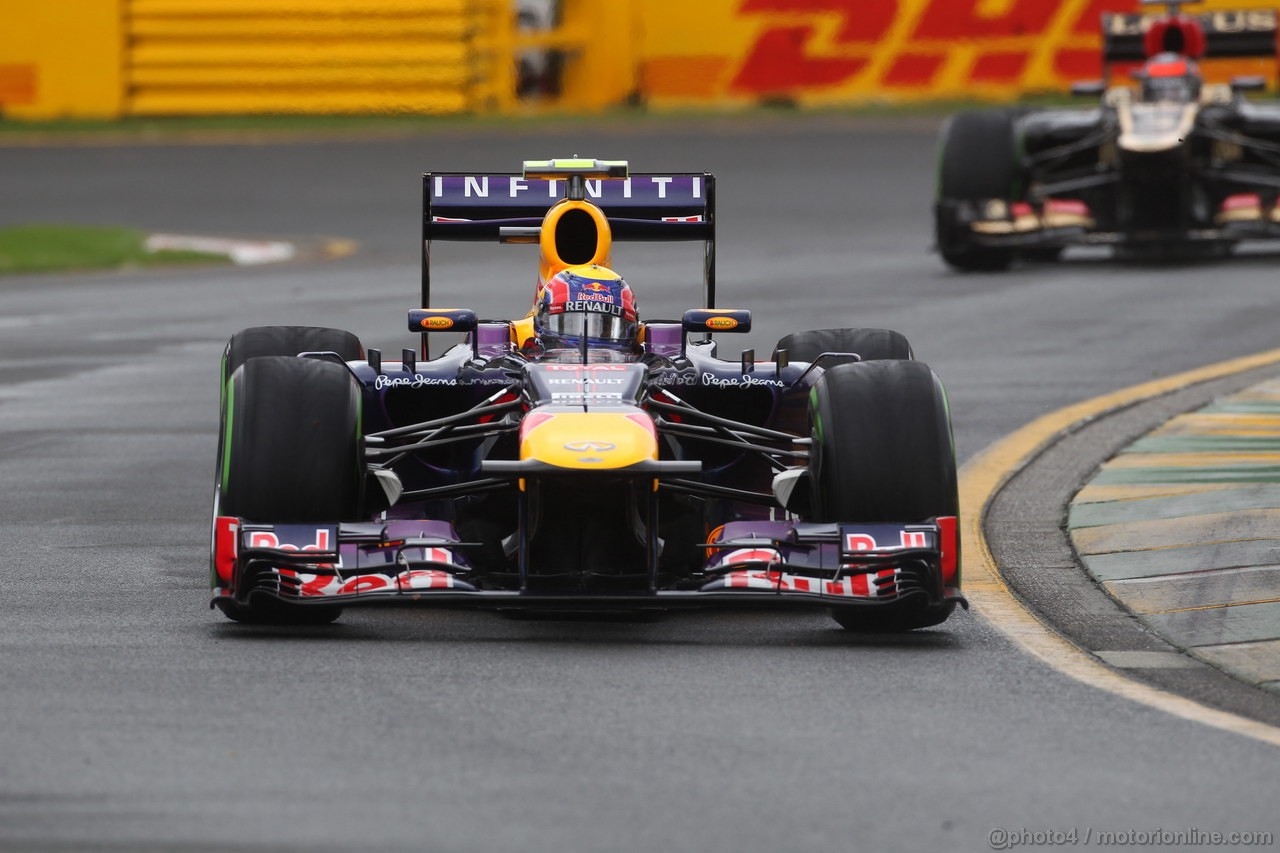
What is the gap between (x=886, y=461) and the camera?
26.0ft

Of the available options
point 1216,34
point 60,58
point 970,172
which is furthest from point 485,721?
point 60,58

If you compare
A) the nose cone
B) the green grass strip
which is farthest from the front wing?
the green grass strip

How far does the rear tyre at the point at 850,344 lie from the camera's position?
961 centimetres

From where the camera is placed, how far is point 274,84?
37000 mm

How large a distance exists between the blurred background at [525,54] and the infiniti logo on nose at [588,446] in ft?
93.3

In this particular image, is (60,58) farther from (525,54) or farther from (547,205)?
(547,205)

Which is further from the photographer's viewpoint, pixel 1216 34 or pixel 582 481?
pixel 1216 34

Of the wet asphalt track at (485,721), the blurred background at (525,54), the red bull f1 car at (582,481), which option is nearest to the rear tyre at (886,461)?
the red bull f1 car at (582,481)

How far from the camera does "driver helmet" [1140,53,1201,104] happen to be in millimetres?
22109

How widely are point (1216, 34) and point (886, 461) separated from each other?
16583 mm

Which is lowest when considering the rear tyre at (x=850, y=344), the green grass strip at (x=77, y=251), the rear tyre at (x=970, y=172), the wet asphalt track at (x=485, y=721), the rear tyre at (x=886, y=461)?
the wet asphalt track at (x=485, y=721)

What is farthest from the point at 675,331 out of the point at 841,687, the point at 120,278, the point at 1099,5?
the point at 1099,5

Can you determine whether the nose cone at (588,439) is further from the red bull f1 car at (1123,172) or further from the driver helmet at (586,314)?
the red bull f1 car at (1123,172)

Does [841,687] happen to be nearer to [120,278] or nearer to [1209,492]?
[1209,492]
